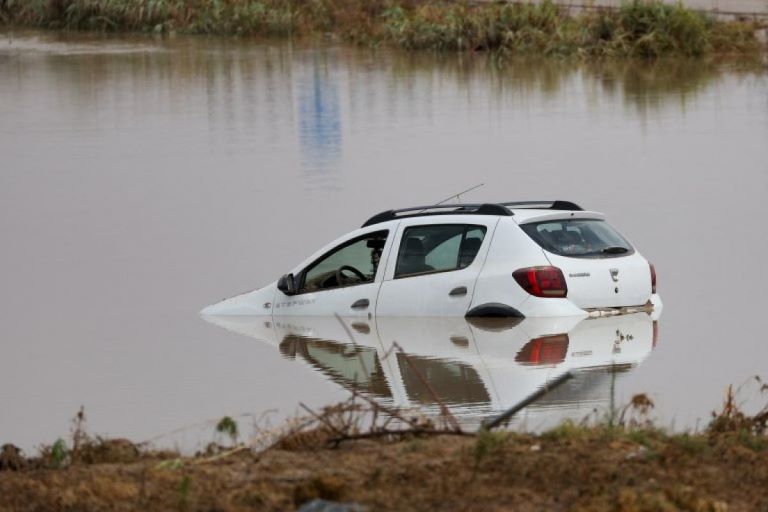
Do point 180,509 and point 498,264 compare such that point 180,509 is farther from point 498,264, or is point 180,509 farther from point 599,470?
point 498,264

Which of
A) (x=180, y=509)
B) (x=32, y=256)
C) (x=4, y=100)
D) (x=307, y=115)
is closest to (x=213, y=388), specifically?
(x=180, y=509)

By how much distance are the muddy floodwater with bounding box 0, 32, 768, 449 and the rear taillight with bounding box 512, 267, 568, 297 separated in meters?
0.34

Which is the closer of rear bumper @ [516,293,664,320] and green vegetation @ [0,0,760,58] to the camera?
rear bumper @ [516,293,664,320]

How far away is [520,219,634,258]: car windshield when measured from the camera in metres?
16.4

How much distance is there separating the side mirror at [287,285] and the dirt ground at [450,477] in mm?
7808

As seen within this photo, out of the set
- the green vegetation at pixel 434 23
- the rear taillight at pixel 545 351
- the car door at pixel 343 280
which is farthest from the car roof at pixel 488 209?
the green vegetation at pixel 434 23

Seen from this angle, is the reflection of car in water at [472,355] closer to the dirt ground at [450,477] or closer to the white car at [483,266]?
the white car at [483,266]

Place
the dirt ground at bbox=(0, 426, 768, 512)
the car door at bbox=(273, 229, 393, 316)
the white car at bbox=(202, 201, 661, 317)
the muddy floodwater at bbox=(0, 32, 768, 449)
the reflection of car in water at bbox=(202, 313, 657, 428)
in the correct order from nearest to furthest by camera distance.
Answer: the dirt ground at bbox=(0, 426, 768, 512) → the reflection of car in water at bbox=(202, 313, 657, 428) → the muddy floodwater at bbox=(0, 32, 768, 449) → the white car at bbox=(202, 201, 661, 317) → the car door at bbox=(273, 229, 393, 316)

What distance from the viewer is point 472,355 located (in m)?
15.9

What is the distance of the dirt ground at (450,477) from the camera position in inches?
340

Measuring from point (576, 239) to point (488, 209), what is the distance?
3.03ft

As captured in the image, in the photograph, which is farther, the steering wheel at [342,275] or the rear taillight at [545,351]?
the steering wheel at [342,275]

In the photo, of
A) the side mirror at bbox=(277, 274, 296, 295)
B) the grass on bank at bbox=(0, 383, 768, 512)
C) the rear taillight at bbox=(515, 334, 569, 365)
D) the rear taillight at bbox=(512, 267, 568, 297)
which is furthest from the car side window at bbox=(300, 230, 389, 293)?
the grass on bank at bbox=(0, 383, 768, 512)

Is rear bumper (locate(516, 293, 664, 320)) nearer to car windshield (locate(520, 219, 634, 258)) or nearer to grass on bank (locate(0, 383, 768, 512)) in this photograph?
car windshield (locate(520, 219, 634, 258))
